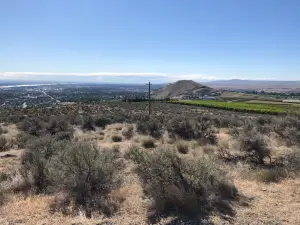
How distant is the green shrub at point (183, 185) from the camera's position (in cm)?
747

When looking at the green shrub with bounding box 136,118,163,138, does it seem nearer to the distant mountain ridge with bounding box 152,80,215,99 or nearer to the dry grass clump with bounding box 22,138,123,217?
the dry grass clump with bounding box 22,138,123,217

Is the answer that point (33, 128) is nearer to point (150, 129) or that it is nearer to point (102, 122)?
point (102, 122)

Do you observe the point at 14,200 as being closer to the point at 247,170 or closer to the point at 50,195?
the point at 50,195

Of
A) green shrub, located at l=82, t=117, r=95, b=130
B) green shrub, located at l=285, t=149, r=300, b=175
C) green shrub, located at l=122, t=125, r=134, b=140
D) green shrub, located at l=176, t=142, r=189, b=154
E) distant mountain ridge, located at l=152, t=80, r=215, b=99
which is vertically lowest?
distant mountain ridge, located at l=152, t=80, r=215, b=99

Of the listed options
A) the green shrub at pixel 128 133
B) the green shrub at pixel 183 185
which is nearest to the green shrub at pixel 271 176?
the green shrub at pixel 183 185

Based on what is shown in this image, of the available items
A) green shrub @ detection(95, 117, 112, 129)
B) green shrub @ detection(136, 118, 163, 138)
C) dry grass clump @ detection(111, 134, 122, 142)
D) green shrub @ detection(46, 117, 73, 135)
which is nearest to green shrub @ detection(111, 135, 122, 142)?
dry grass clump @ detection(111, 134, 122, 142)

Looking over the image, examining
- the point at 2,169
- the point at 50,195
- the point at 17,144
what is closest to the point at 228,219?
the point at 50,195

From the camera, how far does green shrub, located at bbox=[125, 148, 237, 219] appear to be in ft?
24.5

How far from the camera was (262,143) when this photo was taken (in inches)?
526

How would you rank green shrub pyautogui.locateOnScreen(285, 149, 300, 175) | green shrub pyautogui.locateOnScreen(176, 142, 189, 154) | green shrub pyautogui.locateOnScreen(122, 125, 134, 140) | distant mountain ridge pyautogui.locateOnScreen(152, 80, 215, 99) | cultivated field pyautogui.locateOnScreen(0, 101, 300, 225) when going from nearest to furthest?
cultivated field pyautogui.locateOnScreen(0, 101, 300, 225) < green shrub pyautogui.locateOnScreen(285, 149, 300, 175) < green shrub pyautogui.locateOnScreen(176, 142, 189, 154) < green shrub pyautogui.locateOnScreen(122, 125, 134, 140) < distant mountain ridge pyautogui.locateOnScreen(152, 80, 215, 99)

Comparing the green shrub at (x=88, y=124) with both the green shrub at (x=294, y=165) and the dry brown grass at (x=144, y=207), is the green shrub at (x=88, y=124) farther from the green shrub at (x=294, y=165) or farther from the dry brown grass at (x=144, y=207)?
the green shrub at (x=294, y=165)

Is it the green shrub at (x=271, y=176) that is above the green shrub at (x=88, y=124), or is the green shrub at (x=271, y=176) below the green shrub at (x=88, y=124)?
above

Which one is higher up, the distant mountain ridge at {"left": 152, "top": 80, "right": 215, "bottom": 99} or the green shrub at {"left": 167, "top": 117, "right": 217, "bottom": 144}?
the green shrub at {"left": 167, "top": 117, "right": 217, "bottom": 144}

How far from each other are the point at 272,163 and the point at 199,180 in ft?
19.4
